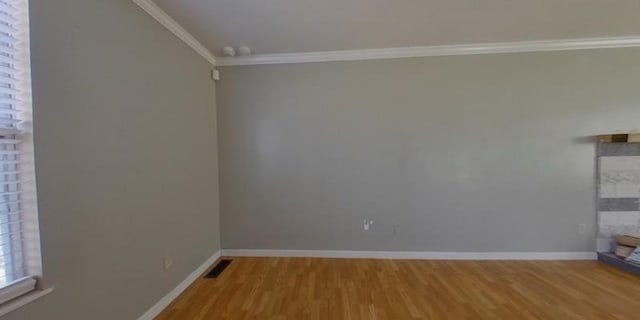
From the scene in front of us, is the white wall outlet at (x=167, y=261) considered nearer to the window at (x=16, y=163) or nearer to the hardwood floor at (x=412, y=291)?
the hardwood floor at (x=412, y=291)

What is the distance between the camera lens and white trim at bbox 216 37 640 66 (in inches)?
119

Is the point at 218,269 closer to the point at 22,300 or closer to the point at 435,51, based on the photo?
the point at 22,300

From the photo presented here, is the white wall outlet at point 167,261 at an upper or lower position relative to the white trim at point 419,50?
lower

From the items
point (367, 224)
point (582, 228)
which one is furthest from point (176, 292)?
point (582, 228)

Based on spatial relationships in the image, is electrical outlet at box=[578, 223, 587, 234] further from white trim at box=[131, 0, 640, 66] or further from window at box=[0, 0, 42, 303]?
window at box=[0, 0, 42, 303]

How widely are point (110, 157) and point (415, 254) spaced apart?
3.19 metres

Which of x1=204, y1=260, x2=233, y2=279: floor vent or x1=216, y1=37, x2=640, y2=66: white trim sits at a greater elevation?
x1=216, y1=37, x2=640, y2=66: white trim

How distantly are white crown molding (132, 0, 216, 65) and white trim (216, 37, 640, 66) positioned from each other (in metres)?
0.26

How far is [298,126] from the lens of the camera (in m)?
3.35

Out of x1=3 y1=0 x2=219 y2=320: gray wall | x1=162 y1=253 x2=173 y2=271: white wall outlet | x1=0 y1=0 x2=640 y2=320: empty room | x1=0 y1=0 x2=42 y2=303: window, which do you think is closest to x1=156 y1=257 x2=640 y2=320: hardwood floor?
x1=0 y1=0 x2=640 y2=320: empty room

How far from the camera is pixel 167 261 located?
7.82 feet

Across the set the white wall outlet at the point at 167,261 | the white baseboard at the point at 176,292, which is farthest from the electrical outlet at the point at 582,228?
the white wall outlet at the point at 167,261

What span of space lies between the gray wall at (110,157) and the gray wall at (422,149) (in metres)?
0.83

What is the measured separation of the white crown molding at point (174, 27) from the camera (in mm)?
2139
